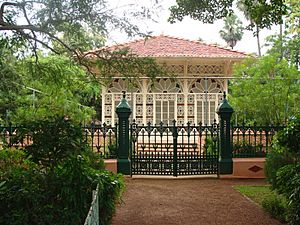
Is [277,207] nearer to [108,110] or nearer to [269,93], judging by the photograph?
[269,93]

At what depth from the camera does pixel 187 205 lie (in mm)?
8477

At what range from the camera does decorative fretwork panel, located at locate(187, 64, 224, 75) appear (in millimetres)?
19558

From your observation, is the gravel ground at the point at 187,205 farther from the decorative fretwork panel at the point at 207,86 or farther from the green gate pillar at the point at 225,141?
the decorative fretwork panel at the point at 207,86

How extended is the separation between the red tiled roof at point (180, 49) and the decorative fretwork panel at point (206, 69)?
2.24 ft

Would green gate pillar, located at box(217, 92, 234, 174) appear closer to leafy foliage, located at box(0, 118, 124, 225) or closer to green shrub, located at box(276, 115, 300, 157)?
green shrub, located at box(276, 115, 300, 157)

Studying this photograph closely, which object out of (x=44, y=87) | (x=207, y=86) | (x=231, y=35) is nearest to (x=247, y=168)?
(x=44, y=87)

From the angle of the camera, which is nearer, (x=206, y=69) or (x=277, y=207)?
(x=277, y=207)

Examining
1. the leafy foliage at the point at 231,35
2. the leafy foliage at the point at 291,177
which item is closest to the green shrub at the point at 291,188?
the leafy foliage at the point at 291,177

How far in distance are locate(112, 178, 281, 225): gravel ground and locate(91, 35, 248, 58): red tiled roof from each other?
8.43m

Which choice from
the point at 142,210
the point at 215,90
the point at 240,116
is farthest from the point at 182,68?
the point at 142,210

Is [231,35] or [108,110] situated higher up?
[231,35]

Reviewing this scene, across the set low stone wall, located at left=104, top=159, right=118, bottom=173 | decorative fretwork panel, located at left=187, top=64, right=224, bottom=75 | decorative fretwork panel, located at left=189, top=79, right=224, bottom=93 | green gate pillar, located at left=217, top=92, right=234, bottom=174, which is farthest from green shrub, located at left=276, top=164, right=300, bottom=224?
decorative fretwork panel, located at left=187, top=64, right=224, bottom=75

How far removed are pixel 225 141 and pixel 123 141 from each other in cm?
310

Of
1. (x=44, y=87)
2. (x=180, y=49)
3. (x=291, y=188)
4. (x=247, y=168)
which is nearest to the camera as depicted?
(x=291, y=188)
